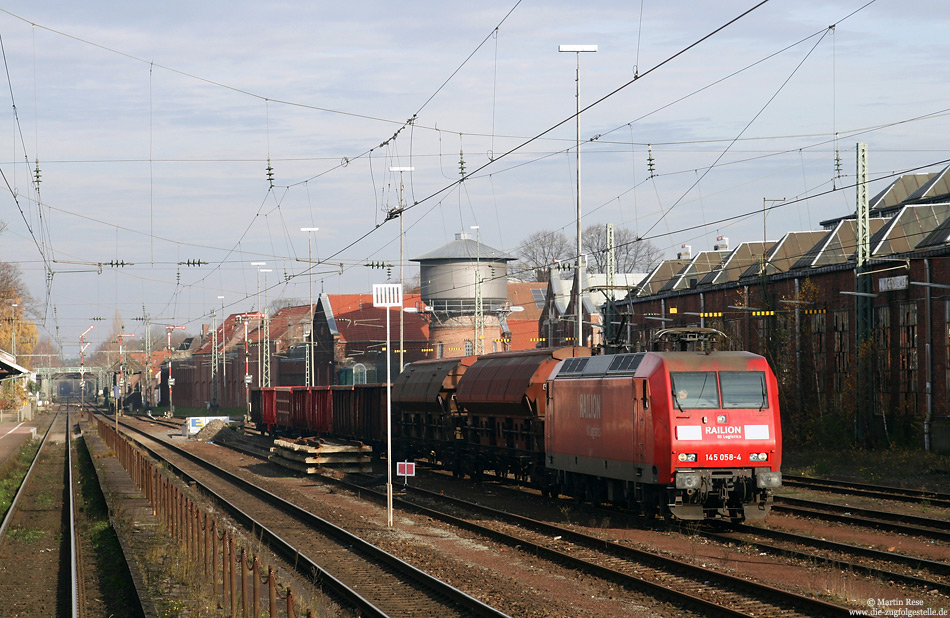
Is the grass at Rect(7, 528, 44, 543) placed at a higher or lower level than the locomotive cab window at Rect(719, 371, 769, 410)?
lower

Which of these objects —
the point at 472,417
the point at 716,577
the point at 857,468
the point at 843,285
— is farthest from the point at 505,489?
the point at 843,285

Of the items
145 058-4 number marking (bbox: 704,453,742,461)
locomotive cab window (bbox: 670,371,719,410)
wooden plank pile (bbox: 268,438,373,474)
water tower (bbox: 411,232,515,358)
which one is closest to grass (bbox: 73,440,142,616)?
wooden plank pile (bbox: 268,438,373,474)

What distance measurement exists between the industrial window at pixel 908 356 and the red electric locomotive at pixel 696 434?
1800 centimetres

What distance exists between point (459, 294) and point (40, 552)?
6563 centimetres

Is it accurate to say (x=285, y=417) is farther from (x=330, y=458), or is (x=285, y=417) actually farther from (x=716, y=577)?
(x=716, y=577)

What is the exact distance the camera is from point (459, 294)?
8569 centimetres

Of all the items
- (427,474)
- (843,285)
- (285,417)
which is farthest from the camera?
(285,417)

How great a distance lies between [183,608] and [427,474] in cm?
2163

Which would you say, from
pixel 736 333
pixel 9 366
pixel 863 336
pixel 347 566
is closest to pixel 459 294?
pixel 736 333

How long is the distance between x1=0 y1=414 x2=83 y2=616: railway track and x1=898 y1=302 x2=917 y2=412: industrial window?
2745cm

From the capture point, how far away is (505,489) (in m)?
29.4

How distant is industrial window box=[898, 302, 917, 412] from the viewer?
3528cm

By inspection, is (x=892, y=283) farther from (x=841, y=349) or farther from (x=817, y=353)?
(x=817, y=353)

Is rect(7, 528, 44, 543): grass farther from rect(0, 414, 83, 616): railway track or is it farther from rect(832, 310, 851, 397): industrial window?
rect(832, 310, 851, 397): industrial window
